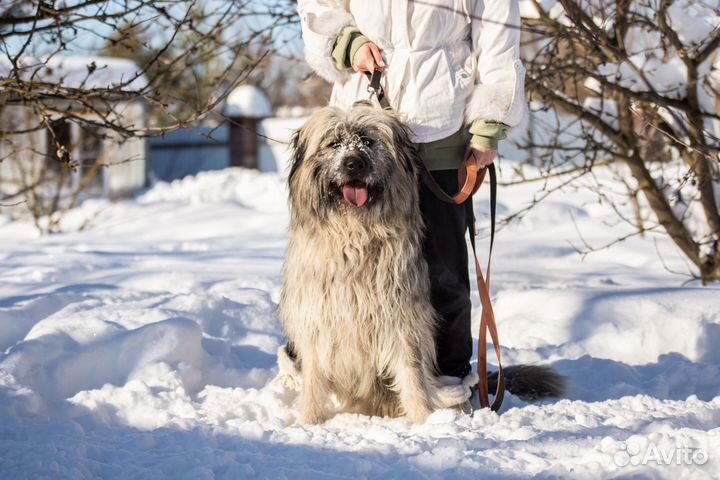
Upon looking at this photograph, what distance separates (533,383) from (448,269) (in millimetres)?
762

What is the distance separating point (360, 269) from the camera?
11.1ft

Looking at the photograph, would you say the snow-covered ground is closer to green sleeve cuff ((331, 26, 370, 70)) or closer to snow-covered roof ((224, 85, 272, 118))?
green sleeve cuff ((331, 26, 370, 70))

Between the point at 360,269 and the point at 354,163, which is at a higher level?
the point at 354,163

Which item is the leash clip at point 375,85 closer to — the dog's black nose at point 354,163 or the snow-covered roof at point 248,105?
the dog's black nose at point 354,163

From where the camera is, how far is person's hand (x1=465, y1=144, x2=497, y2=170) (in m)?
3.48

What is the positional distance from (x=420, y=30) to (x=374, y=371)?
1433 millimetres

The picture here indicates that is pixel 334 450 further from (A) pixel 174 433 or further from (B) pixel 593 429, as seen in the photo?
(B) pixel 593 429

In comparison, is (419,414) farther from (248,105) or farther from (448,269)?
(248,105)

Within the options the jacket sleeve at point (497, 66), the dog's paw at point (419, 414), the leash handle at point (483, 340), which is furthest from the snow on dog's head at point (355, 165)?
the dog's paw at point (419, 414)

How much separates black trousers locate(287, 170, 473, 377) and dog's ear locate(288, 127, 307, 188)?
54 cm

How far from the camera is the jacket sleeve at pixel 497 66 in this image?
3.40 meters

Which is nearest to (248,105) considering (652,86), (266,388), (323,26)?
(652,86)

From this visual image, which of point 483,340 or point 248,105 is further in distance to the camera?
point 248,105

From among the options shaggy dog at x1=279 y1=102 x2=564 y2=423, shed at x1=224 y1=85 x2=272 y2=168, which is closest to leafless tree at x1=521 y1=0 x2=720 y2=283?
shaggy dog at x1=279 y1=102 x2=564 y2=423
